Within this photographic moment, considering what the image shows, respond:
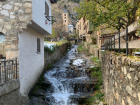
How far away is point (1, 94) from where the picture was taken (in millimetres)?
4707

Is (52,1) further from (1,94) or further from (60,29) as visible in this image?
(60,29)

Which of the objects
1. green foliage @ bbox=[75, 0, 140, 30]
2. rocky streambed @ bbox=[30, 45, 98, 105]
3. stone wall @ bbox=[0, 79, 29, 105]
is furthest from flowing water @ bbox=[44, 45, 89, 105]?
green foliage @ bbox=[75, 0, 140, 30]

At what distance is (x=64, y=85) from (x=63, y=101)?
5.22ft

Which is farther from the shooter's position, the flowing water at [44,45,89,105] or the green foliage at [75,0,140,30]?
the flowing water at [44,45,89,105]

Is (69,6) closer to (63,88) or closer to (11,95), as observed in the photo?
(63,88)

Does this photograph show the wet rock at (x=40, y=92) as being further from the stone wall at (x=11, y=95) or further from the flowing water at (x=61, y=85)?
the stone wall at (x=11, y=95)

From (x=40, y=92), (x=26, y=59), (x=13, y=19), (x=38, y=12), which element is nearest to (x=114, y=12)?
(x=38, y=12)

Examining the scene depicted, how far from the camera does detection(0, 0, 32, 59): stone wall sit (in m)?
6.14

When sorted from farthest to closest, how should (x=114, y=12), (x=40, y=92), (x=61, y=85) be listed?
(x=61, y=85) → (x=40, y=92) → (x=114, y=12)

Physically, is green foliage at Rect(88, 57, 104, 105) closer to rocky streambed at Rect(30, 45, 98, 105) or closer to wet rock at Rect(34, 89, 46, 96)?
rocky streambed at Rect(30, 45, 98, 105)

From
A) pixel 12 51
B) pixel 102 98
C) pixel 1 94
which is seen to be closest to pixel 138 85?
pixel 1 94

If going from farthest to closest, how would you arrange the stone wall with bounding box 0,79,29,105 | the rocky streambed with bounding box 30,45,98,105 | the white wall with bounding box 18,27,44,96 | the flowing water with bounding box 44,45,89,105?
the flowing water with bounding box 44,45,89,105
the rocky streambed with bounding box 30,45,98,105
the white wall with bounding box 18,27,44,96
the stone wall with bounding box 0,79,29,105

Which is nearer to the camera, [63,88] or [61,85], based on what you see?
[63,88]

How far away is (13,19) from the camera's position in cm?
621
